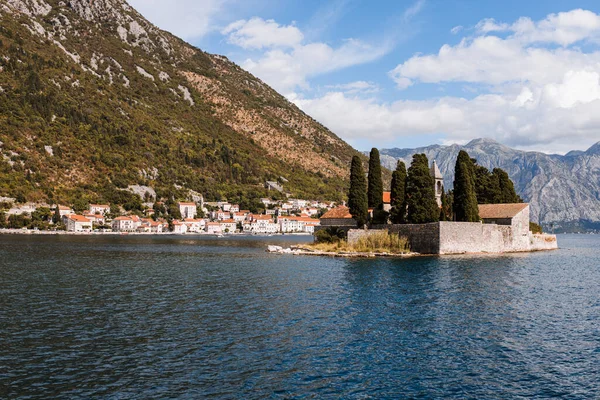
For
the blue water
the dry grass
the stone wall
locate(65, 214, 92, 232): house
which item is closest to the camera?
the blue water

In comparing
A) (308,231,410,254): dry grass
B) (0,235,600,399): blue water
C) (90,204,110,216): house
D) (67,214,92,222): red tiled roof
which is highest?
(90,204,110,216): house

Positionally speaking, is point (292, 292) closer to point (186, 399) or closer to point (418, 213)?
point (186, 399)

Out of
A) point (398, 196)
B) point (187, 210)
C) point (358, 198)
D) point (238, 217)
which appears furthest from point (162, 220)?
point (398, 196)

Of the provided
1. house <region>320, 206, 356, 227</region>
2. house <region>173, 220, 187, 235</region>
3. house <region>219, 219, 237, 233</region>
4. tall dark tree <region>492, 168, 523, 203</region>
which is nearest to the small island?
house <region>320, 206, 356, 227</region>

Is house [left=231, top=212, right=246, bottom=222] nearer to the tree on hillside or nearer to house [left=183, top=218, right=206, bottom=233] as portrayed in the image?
house [left=183, top=218, right=206, bottom=233]

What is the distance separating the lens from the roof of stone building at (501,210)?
64.2 metres

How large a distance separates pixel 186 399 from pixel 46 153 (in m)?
157

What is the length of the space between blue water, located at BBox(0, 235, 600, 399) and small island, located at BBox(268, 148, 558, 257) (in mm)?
18228

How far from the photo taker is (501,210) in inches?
2591

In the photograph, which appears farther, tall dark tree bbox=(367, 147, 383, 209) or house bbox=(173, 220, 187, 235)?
house bbox=(173, 220, 187, 235)

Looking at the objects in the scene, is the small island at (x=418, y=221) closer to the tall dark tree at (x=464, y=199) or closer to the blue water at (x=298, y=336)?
the tall dark tree at (x=464, y=199)

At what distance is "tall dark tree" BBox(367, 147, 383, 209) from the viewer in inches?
2530

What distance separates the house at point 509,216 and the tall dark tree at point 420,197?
413 inches

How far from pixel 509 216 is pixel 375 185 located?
1752 cm
